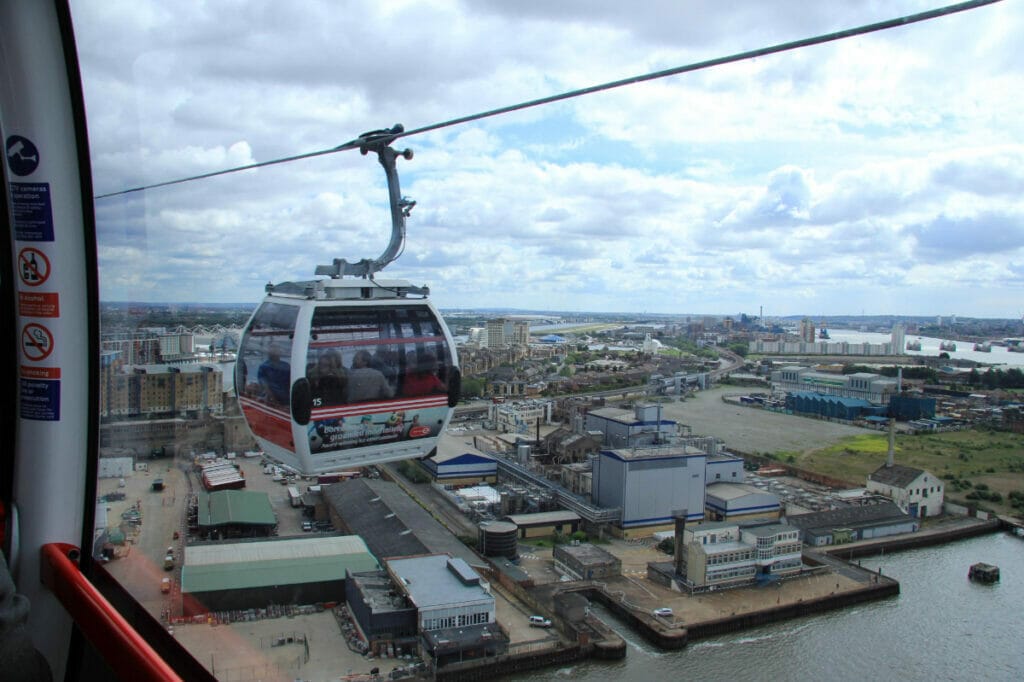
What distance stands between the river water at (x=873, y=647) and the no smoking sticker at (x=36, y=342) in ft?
11.5

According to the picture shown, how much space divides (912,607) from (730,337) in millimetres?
23053

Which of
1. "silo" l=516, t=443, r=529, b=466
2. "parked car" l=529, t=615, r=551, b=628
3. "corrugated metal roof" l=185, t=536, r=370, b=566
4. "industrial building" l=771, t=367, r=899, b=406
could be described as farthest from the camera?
"industrial building" l=771, t=367, r=899, b=406

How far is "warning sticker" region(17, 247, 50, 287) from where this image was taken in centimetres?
75

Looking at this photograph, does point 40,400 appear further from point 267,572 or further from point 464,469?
point 464,469

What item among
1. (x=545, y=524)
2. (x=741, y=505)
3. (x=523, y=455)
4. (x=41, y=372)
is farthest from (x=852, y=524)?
(x=41, y=372)

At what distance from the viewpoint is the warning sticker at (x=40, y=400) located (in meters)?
0.77

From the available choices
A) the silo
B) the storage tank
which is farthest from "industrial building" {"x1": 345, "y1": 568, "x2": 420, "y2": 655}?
the silo

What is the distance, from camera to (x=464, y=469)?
7.54 meters

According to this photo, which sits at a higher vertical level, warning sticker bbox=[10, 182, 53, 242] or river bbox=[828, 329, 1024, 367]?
warning sticker bbox=[10, 182, 53, 242]

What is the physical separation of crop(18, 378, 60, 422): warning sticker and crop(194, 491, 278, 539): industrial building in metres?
3.74

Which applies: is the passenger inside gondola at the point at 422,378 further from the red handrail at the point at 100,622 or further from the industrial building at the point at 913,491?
the industrial building at the point at 913,491

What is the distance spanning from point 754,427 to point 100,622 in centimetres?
1140

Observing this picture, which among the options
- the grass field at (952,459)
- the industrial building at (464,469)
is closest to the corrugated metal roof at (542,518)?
the industrial building at (464,469)

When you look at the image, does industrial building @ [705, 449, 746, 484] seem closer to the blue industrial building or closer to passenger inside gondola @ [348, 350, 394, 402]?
the blue industrial building
